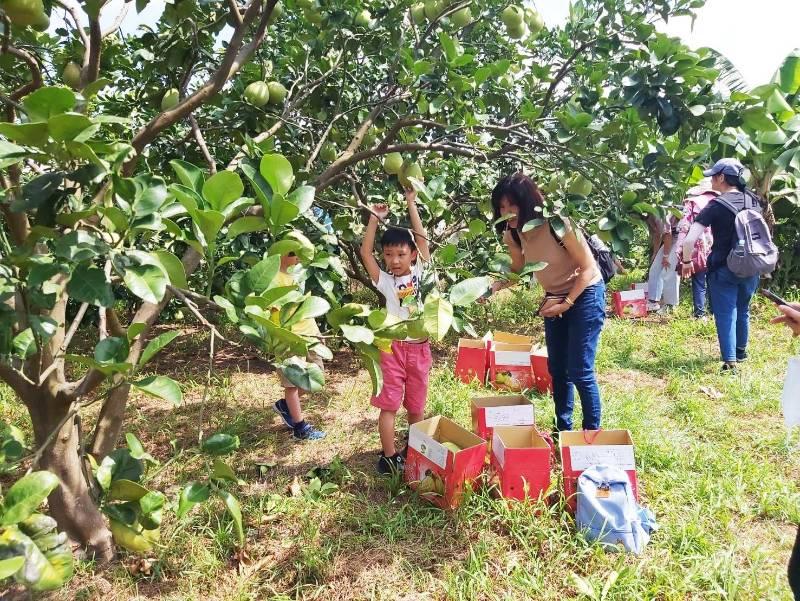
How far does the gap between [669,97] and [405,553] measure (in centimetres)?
162

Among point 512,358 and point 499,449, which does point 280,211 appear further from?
point 512,358

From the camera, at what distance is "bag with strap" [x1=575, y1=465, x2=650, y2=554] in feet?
6.24

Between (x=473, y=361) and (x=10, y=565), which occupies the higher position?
(x=10, y=565)

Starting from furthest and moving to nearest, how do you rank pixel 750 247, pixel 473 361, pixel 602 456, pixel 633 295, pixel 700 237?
1. pixel 633 295
2. pixel 700 237
3. pixel 473 361
4. pixel 750 247
5. pixel 602 456

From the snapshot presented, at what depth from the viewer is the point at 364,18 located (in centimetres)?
213

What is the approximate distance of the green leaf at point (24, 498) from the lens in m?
0.79

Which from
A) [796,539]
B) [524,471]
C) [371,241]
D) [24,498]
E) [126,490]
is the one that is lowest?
[524,471]

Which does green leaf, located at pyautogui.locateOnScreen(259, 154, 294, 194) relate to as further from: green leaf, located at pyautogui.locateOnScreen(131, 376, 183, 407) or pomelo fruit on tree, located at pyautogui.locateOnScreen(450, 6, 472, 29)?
pomelo fruit on tree, located at pyautogui.locateOnScreen(450, 6, 472, 29)

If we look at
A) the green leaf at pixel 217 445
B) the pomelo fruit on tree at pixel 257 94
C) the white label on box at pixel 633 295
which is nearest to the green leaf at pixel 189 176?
the green leaf at pixel 217 445

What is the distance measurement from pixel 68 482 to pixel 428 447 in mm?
1199

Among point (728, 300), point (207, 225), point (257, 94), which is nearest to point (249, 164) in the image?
point (207, 225)

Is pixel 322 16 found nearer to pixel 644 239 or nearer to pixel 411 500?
pixel 411 500

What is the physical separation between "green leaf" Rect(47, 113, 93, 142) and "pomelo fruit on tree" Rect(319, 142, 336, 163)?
2.02 metres

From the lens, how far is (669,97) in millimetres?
1324
